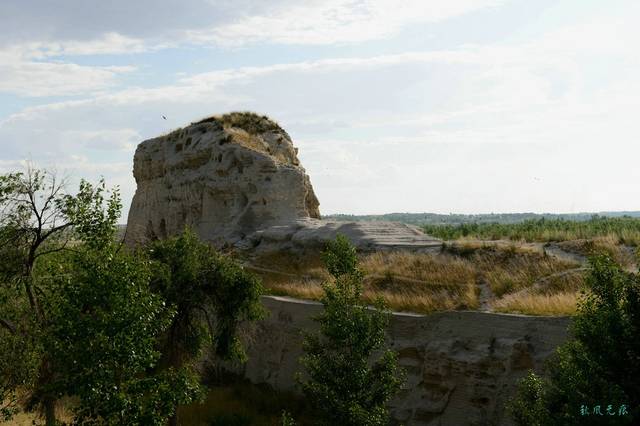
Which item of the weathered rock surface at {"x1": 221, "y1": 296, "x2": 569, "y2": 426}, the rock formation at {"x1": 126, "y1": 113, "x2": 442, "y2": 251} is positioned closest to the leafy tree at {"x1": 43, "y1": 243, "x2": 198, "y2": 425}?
the weathered rock surface at {"x1": 221, "y1": 296, "x2": 569, "y2": 426}

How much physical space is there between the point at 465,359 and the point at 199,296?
5.74 meters

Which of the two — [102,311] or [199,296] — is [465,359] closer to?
[199,296]

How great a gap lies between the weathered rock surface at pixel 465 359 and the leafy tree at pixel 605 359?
4075 millimetres

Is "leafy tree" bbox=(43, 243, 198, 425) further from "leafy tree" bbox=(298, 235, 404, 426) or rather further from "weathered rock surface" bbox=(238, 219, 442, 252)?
"weathered rock surface" bbox=(238, 219, 442, 252)

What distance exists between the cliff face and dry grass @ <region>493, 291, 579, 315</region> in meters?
12.2

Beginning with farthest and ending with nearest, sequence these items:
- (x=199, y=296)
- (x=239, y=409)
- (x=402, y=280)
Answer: (x=402, y=280) < (x=239, y=409) < (x=199, y=296)

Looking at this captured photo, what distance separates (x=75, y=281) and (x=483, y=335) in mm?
8533

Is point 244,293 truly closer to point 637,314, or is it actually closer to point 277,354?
point 277,354

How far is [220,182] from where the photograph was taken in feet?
87.9

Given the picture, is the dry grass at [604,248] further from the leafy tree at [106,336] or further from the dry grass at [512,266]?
the leafy tree at [106,336]

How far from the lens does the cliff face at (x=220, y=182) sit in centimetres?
2608

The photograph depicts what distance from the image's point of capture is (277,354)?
63.9 feet

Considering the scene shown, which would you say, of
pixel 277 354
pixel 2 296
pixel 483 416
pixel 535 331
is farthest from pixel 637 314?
pixel 277 354

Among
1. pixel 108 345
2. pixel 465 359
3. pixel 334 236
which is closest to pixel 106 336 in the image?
pixel 108 345
